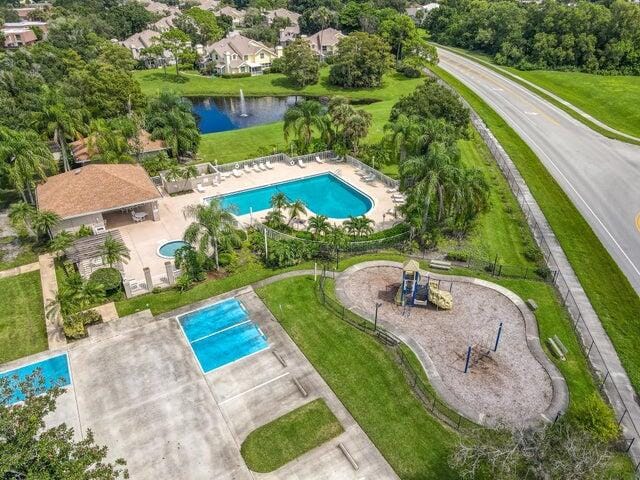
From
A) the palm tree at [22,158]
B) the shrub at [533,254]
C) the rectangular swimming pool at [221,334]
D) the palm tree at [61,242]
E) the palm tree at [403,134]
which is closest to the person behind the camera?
the rectangular swimming pool at [221,334]

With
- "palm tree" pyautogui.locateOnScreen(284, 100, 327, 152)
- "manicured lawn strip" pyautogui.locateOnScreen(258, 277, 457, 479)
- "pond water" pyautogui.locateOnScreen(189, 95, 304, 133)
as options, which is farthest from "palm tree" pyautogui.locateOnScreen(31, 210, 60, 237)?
"pond water" pyautogui.locateOnScreen(189, 95, 304, 133)

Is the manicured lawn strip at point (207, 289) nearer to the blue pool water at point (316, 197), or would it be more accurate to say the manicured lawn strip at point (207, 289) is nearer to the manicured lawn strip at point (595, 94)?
the blue pool water at point (316, 197)

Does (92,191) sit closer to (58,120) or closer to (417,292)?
(58,120)

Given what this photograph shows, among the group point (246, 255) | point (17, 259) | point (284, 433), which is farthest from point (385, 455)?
point (17, 259)

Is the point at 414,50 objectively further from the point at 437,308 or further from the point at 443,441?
the point at 443,441

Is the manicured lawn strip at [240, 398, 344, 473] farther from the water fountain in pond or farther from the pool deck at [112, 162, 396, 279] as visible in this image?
the water fountain in pond

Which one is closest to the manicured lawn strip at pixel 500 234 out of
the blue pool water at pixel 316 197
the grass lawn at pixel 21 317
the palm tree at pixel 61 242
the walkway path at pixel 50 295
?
the blue pool water at pixel 316 197
